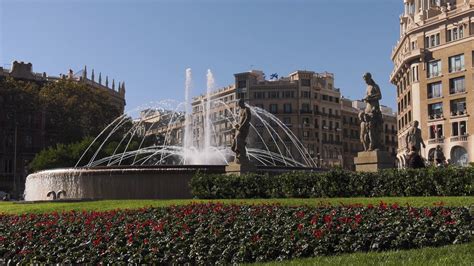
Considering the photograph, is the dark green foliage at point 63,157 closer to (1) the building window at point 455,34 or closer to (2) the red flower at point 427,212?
(1) the building window at point 455,34

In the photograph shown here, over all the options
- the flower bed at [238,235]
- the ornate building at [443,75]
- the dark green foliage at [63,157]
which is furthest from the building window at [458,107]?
the flower bed at [238,235]

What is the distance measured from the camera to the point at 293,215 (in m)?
12.5

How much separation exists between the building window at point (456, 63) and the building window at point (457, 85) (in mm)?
1203

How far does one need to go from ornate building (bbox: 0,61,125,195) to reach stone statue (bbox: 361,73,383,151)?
208ft

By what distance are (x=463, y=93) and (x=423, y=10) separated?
14787 millimetres

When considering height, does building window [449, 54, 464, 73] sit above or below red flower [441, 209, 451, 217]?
above

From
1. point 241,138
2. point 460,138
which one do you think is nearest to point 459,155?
point 460,138

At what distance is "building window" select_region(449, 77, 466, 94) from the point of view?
2660 inches

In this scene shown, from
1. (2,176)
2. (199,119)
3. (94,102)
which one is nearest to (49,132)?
(2,176)

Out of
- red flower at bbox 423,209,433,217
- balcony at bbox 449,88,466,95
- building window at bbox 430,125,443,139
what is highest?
balcony at bbox 449,88,466,95

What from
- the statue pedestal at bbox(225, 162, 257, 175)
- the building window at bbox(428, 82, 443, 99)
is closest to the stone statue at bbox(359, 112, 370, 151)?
the statue pedestal at bbox(225, 162, 257, 175)

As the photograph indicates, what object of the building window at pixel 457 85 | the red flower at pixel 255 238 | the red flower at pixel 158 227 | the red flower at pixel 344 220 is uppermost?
the building window at pixel 457 85

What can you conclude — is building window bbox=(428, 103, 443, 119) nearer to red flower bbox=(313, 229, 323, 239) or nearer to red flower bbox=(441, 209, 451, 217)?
red flower bbox=(441, 209, 451, 217)

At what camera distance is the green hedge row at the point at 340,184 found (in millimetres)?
16672
